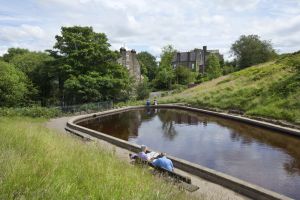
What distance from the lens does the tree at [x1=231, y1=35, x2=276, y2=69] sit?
5875 centimetres

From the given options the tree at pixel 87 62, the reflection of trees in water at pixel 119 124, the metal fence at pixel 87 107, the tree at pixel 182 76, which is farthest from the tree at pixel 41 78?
the tree at pixel 182 76

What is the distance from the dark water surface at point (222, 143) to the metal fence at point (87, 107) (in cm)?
247

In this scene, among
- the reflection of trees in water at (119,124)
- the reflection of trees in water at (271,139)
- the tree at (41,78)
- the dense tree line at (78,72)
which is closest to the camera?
the reflection of trees in water at (271,139)

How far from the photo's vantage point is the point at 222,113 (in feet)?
85.1

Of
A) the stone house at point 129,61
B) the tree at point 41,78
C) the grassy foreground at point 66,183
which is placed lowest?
Result: the grassy foreground at point 66,183

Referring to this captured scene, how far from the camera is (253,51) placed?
194 feet

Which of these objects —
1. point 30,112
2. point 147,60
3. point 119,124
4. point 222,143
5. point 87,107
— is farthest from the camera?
point 147,60

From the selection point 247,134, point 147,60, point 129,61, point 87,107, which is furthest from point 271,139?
point 147,60

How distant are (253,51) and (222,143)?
155 feet

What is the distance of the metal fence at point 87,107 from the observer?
2714cm

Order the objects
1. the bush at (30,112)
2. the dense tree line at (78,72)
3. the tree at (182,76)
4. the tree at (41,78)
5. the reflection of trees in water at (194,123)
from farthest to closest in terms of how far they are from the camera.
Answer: the tree at (182,76) < the tree at (41,78) < the dense tree line at (78,72) < the bush at (30,112) < the reflection of trees in water at (194,123)

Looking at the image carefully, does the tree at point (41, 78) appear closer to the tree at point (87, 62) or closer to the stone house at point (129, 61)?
A: the tree at point (87, 62)

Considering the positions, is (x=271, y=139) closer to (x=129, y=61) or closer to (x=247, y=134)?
(x=247, y=134)

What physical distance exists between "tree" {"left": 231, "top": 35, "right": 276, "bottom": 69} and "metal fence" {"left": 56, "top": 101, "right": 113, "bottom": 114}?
37974 millimetres
